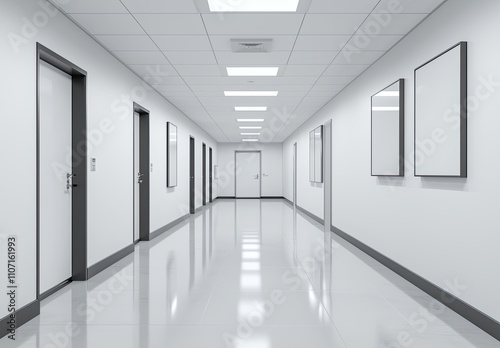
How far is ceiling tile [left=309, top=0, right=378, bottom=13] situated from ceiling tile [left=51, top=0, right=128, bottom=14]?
6.34ft

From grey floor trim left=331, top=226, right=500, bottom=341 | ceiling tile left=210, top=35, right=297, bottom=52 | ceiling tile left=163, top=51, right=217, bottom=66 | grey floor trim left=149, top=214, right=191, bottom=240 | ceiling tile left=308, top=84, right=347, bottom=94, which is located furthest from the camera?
grey floor trim left=149, top=214, right=191, bottom=240

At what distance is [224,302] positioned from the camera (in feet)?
11.8

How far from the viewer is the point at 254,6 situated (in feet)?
12.3

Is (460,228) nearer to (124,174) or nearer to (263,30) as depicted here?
(263,30)

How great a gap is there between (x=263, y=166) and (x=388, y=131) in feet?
47.2

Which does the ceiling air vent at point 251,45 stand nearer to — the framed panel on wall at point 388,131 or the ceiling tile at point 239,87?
the framed panel on wall at point 388,131

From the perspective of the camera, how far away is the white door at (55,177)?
3.78 metres

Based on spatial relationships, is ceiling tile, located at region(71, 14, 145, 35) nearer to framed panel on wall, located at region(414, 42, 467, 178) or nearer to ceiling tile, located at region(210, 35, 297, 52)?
ceiling tile, located at region(210, 35, 297, 52)

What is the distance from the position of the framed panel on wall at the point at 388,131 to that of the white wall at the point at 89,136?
3.72m

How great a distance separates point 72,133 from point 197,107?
16.3 feet

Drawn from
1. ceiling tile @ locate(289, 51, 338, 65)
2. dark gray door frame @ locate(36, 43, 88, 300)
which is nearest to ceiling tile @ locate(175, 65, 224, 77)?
ceiling tile @ locate(289, 51, 338, 65)

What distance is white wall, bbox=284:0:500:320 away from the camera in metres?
2.95

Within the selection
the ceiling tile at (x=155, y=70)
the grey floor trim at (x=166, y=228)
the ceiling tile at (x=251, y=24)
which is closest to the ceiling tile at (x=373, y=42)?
the ceiling tile at (x=251, y=24)

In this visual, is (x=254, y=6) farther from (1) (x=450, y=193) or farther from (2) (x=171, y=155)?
(2) (x=171, y=155)
